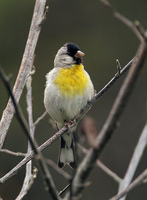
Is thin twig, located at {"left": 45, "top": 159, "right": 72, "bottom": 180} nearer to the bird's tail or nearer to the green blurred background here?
the bird's tail

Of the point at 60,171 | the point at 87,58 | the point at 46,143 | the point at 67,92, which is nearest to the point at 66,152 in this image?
the point at 67,92

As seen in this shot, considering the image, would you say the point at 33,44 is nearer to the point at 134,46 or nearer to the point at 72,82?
the point at 72,82

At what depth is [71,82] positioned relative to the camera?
3.46m

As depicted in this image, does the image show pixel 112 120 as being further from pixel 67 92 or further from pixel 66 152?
pixel 66 152

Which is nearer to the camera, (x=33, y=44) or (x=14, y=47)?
(x=33, y=44)

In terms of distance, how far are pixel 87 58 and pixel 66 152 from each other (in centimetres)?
332

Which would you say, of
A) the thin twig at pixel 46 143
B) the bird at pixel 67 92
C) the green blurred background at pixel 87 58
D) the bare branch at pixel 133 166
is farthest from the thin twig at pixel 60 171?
the green blurred background at pixel 87 58

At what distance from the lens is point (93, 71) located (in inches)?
271

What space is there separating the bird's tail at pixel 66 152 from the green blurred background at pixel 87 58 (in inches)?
99.7

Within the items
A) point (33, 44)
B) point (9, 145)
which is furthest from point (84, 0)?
point (33, 44)

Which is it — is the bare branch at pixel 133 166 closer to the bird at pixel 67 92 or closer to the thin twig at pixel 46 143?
the thin twig at pixel 46 143

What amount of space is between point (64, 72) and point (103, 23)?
384 centimetres

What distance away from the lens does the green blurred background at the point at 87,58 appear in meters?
6.35

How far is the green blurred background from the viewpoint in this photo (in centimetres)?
635
